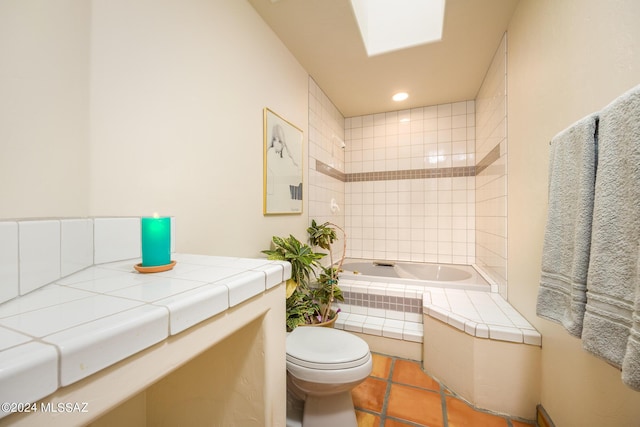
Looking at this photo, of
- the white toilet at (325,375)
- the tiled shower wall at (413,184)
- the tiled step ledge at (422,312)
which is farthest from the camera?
the tiled shower wall at (413,184)

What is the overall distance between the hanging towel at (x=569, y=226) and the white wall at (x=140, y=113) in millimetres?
1343

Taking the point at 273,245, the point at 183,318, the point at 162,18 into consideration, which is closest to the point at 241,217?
the point at 273,245

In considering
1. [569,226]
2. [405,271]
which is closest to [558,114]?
[569,226]

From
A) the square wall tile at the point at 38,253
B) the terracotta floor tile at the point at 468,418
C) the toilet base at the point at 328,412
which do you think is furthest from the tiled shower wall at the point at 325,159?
the square wall tile at the point at 38,253

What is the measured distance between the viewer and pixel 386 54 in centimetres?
203

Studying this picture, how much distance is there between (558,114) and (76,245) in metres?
1.85

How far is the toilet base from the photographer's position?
115 centimetres

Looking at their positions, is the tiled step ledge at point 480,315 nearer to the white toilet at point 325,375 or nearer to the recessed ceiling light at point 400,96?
the white toilet at point 325,375

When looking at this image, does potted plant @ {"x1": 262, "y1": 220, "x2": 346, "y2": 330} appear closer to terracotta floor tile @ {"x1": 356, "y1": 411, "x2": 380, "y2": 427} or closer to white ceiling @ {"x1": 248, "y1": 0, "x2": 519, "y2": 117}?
terracotta floor tile @ {"x1": 356, "y1": 411, "x2": 380, "y2": 427}

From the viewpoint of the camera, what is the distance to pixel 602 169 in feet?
2.07

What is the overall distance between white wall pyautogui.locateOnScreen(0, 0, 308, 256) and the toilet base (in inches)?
32.8

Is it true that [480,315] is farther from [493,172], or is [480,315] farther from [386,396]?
[493,172]

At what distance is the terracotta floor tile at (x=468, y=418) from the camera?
1264 mm

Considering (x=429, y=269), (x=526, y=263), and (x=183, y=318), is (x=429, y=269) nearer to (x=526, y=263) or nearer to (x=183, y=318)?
(x=526, y=263)
